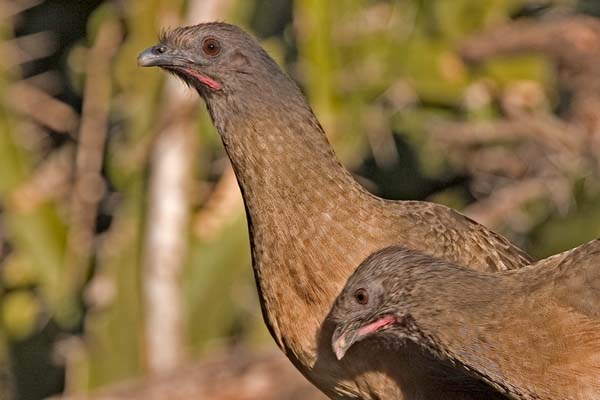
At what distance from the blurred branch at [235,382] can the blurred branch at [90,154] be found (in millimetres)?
1793

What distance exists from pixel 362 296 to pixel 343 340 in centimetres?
15

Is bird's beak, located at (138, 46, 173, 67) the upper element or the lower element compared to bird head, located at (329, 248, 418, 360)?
upper

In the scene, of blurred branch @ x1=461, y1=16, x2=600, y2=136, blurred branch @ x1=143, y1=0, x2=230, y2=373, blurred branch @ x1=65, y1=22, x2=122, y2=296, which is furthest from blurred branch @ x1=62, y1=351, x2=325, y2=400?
blurred branch @ x1=461, y1=16, x2=600, y2=136

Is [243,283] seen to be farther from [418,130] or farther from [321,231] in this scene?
[321,231]

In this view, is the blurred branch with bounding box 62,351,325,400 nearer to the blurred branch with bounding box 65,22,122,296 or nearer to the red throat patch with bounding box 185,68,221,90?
the blurred branch with bounding box 65,22,122,296

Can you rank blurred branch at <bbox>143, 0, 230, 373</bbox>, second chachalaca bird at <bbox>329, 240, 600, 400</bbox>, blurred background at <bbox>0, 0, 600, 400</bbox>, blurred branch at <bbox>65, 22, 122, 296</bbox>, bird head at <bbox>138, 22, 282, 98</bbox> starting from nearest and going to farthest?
second chachalaca bird at <bbox>329, 240, 600, 400</bbox>, bird head at <bbox>138, 22, 282, 98</bbox>, blurred background at <bbox>0, 0, 600, 400</bbox>, blurred branch at <bbox>143, 0, 230, 373</bbox>, blurred branch at <bbox>65, 22, 122, 296</bbox>

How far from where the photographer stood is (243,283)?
10.0m

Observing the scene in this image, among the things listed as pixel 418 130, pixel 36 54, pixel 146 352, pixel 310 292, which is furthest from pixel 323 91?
pixel 310 292

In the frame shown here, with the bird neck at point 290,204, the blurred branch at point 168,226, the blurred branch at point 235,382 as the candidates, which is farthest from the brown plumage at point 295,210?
the blurred branch at point 168,226

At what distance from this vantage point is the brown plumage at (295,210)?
5.03 m

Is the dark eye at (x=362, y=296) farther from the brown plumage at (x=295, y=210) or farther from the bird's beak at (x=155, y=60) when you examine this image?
the bird's beak at (x=155, y=60)

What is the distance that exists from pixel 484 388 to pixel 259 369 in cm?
341

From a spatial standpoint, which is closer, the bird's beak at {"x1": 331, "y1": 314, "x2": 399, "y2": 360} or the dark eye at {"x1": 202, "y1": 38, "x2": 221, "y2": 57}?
the bird's beak at {"x1": 331, "y1": 314, "x2": 399, "y2": 360}

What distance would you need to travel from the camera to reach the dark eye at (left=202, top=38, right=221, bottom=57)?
5195 millimetres
